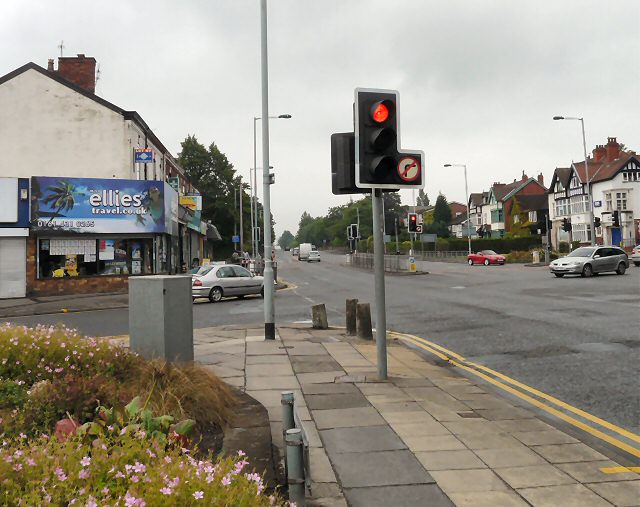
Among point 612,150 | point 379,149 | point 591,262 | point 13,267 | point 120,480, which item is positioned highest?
point 612,150

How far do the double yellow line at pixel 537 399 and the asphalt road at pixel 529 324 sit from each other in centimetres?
17

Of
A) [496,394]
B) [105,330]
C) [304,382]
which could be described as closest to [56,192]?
[105,330]

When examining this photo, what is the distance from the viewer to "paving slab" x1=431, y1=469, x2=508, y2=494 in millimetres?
3743

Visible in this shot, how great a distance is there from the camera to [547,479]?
3881mm

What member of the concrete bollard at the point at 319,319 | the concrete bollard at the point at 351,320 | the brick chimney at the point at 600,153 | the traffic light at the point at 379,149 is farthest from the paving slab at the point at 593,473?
the brick chimney at the point at 600,153

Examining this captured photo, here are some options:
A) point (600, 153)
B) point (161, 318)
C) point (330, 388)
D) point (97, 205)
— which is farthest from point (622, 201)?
point (161, 318)

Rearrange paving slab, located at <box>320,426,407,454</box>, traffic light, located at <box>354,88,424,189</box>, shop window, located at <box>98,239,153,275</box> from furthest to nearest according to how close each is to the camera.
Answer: shop window, located at <box>98,239,153,275</box>, traffic light, located at <box>354,88,424,189</box>, paving slab, located at <box>320,426,407,454</box>

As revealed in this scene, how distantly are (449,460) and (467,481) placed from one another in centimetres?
40

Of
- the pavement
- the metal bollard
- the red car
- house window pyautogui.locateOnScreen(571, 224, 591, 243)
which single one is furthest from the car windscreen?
house window pyautogui.locateOnScreen(571, 224, 591, 243)

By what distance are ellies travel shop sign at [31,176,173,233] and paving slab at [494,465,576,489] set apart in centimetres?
2412

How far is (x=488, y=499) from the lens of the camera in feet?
11.7

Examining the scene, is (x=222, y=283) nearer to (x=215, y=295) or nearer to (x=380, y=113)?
(x=215, y=295)

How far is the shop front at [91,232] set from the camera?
24172mm

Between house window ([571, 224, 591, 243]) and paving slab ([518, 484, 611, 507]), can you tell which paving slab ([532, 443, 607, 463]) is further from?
house window ([571, 224, 591, 243])
